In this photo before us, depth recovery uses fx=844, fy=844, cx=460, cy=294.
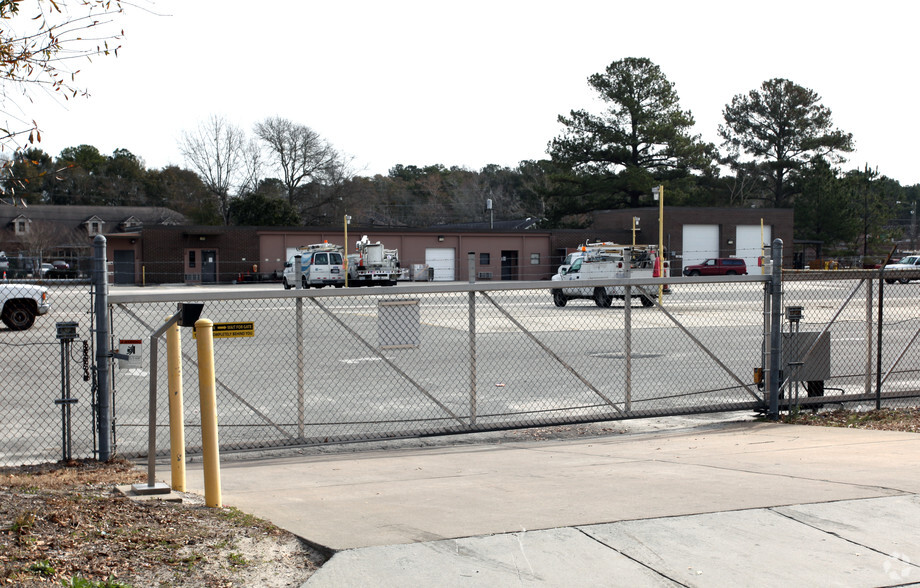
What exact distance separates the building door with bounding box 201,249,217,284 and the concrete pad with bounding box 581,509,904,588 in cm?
5518

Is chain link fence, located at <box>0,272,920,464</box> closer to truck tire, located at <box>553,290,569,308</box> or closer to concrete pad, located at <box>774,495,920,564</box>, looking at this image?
concrete pad, located at <box>774,495,920,564</box>

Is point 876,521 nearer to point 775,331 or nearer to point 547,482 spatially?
point 547,482

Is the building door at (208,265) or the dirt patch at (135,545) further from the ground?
the building door at (208,265)

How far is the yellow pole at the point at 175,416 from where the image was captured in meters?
5.97

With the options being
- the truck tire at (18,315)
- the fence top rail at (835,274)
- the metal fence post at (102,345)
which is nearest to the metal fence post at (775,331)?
the fence top rail at (835,274)

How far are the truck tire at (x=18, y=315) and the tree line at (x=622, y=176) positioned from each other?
44424mm

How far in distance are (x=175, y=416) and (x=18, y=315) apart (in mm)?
16560

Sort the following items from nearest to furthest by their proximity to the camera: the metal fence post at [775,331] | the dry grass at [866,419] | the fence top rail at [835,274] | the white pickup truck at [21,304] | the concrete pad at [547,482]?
the concrete pad at [547,482]
the dry grass at [866,419]
the metal fence post at [775,331]
the fence top rail at [835,274]
the white pickup truck at [21,304]

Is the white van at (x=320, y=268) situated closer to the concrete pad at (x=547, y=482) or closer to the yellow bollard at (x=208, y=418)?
the concrete pad at (x=547, y=482)

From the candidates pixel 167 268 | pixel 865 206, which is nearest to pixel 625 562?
pixel 167 268

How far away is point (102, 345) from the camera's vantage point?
287 inches

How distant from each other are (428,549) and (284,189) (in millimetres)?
84494

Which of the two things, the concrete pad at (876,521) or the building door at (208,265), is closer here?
the concrete pad at (876,521)

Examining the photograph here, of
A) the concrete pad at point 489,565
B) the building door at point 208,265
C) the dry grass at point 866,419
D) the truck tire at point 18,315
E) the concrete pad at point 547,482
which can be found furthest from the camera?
the building door at point 208,265
